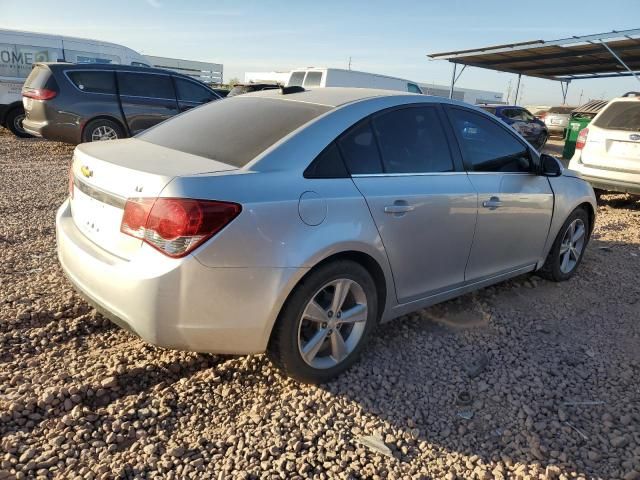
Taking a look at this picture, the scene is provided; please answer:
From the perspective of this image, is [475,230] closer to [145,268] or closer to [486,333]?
[486,333]

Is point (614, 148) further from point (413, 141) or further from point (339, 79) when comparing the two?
point (339, 79)

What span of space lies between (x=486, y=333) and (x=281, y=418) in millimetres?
1732

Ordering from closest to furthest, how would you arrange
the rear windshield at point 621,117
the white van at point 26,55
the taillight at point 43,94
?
the rear windshield at point 621,117 < the taillight at point 43,94 < the white van at point 26,55

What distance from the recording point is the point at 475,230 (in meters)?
3.43

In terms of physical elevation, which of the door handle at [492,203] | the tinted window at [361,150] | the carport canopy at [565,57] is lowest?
the door handle at [492,203]

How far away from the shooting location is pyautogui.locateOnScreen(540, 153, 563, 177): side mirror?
399 cm

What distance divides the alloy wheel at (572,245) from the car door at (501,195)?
52 centimetres

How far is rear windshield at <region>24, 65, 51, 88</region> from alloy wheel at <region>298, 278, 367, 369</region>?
8.81m

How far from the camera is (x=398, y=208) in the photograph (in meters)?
2.89

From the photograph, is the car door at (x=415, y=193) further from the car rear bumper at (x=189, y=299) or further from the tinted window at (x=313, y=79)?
the tinted window at (x=313, y=79)

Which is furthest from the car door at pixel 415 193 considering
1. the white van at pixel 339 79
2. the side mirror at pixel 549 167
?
the white van at pixel 339 79

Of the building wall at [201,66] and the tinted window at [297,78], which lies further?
Result: the building wall at [201,66]

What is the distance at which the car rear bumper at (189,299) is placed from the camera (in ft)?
7.37

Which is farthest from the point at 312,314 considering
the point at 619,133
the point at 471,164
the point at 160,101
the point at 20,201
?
the point at 160,101
